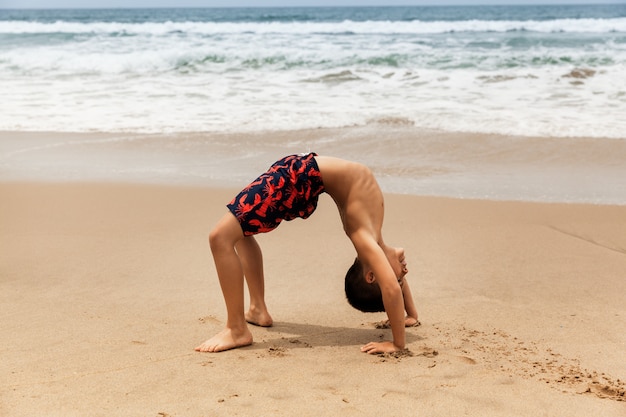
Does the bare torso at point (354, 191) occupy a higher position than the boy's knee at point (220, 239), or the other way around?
the bare torso at point (354, 191)

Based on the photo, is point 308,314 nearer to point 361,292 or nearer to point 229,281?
point 361,292

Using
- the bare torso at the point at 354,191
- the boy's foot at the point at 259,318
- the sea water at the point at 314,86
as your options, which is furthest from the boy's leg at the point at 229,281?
the sea water at the point at 314,86

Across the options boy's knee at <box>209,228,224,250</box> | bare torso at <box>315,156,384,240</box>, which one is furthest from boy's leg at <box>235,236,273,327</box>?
bare torso at <box>315,156,384,240</box>

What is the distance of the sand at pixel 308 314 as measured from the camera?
115 inches

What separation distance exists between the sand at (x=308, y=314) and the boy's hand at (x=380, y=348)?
0.06 m

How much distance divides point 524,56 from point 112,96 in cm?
1000

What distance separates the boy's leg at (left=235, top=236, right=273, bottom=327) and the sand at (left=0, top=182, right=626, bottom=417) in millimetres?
92

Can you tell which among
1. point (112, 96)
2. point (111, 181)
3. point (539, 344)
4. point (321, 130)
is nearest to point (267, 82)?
point (112, 96)

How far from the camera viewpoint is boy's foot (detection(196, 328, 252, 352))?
3.46 metres

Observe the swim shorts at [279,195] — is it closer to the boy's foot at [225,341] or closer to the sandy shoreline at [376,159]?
the boy's foot at [225,341]

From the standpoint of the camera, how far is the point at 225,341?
3.50 m

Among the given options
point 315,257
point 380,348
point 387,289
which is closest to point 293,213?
point 387,289

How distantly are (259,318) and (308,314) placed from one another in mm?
314

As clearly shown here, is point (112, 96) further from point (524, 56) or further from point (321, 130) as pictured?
point (524, 56)
